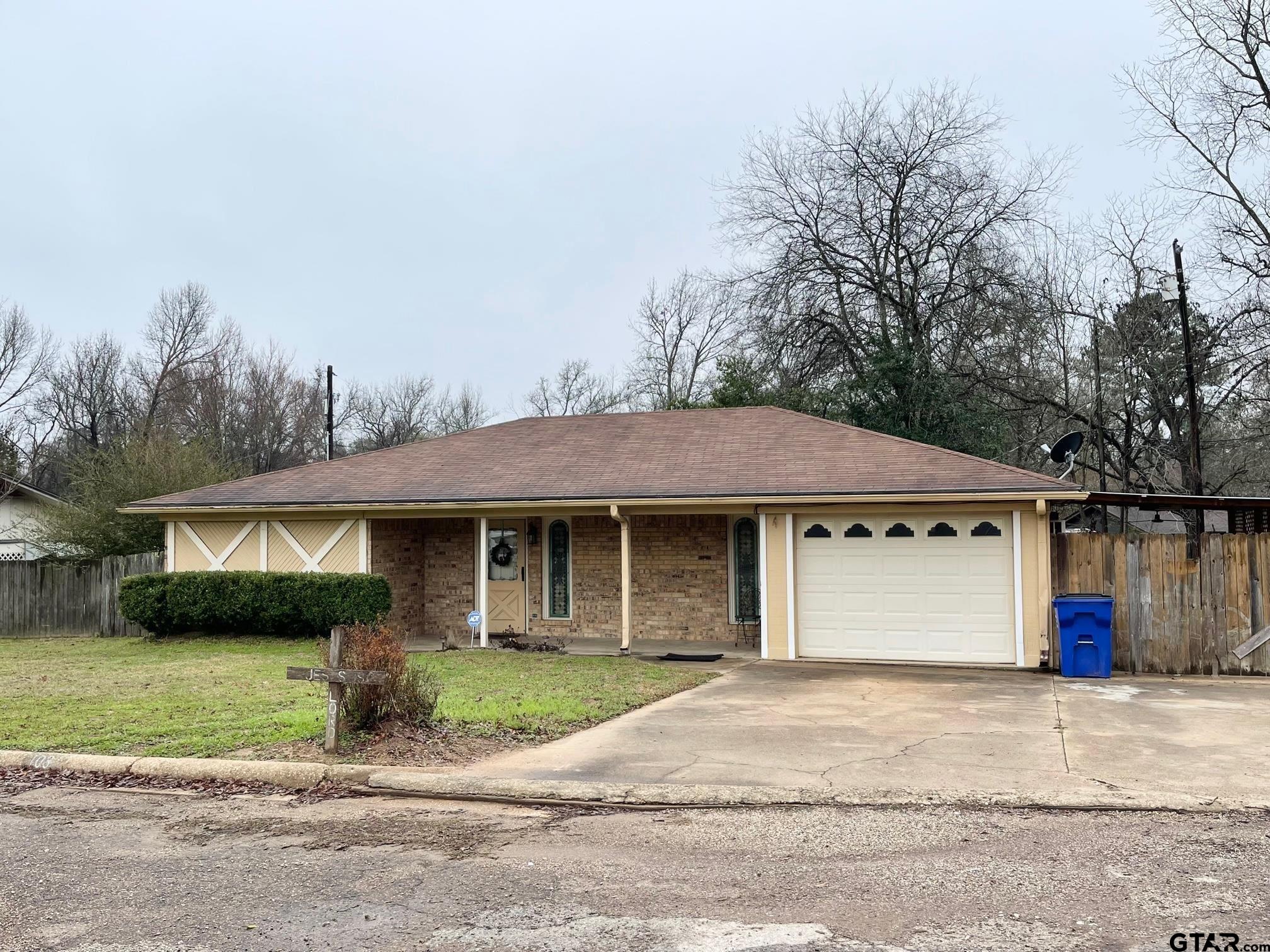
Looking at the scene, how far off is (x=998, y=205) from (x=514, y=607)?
58.6ft

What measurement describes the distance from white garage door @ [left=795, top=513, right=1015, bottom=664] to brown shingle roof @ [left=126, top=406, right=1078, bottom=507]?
77 cm

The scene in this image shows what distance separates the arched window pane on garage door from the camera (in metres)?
16.6

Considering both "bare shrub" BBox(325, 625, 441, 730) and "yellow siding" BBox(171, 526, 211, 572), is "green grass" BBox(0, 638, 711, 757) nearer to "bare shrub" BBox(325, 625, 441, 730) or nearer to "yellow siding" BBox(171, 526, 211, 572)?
"bare shrub" BBox(325, 625, 441, 730)

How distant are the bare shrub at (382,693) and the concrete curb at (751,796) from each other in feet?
3.99

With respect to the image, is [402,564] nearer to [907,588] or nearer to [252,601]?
[252,601]

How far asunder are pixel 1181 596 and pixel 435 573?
12.5m

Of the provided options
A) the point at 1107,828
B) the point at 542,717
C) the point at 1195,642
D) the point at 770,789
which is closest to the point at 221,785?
the point at 542,717

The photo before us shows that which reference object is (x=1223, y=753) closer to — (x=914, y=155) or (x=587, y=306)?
(x=914, y=155)

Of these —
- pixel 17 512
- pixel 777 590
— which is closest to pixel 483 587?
pixel 777 590

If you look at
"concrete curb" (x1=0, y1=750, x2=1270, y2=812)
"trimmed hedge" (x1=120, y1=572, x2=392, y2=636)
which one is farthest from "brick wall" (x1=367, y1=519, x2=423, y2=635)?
"concrete curb" (x1=0, y1=750, x2=1270, y2=812)

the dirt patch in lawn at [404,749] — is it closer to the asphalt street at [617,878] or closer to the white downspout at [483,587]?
the asphalt street at [617,878]

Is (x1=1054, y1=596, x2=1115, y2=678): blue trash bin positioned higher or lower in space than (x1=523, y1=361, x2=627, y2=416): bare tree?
lower

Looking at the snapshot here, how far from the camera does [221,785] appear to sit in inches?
296

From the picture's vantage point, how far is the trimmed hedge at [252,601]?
54.3 ft
